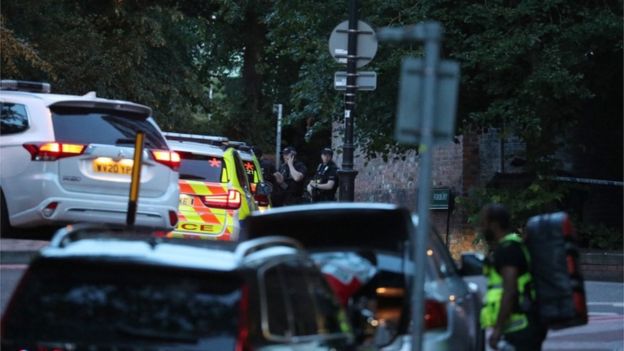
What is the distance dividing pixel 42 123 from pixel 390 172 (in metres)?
21.4

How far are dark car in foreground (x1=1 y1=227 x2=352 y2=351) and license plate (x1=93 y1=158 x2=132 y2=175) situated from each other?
681cm

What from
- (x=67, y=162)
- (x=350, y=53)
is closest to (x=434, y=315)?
(x=67, y=162)

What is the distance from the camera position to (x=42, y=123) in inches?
523

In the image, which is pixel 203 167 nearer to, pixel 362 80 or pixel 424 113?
pixel 362 80

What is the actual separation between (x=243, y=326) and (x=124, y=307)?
524mm

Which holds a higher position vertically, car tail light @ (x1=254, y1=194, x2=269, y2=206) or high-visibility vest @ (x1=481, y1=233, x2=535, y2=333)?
high-visibility vest @ (x1=481, y1=233, x2=535, y2=333)

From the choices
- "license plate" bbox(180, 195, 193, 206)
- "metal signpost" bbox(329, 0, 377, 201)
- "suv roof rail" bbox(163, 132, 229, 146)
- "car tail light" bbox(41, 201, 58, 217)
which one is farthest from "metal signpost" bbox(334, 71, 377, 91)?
"car tail light" bbox(41, 201, 58, 217)

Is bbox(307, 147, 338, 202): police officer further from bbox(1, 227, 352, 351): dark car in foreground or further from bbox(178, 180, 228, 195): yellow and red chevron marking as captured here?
bbox(1, 227, 352, 351): dark car in foreground

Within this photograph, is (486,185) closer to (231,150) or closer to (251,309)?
(231,150)

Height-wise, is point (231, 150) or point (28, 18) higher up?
point (28, 18)

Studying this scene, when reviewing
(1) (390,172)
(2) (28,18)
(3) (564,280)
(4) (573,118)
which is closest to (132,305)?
(3) (564,280)

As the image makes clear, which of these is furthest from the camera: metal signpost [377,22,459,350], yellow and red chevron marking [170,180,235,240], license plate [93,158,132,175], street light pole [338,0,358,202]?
street light pole [338,0,358,202]

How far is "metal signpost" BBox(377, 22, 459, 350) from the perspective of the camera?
7801 mm

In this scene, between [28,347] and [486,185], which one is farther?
[486,185]
